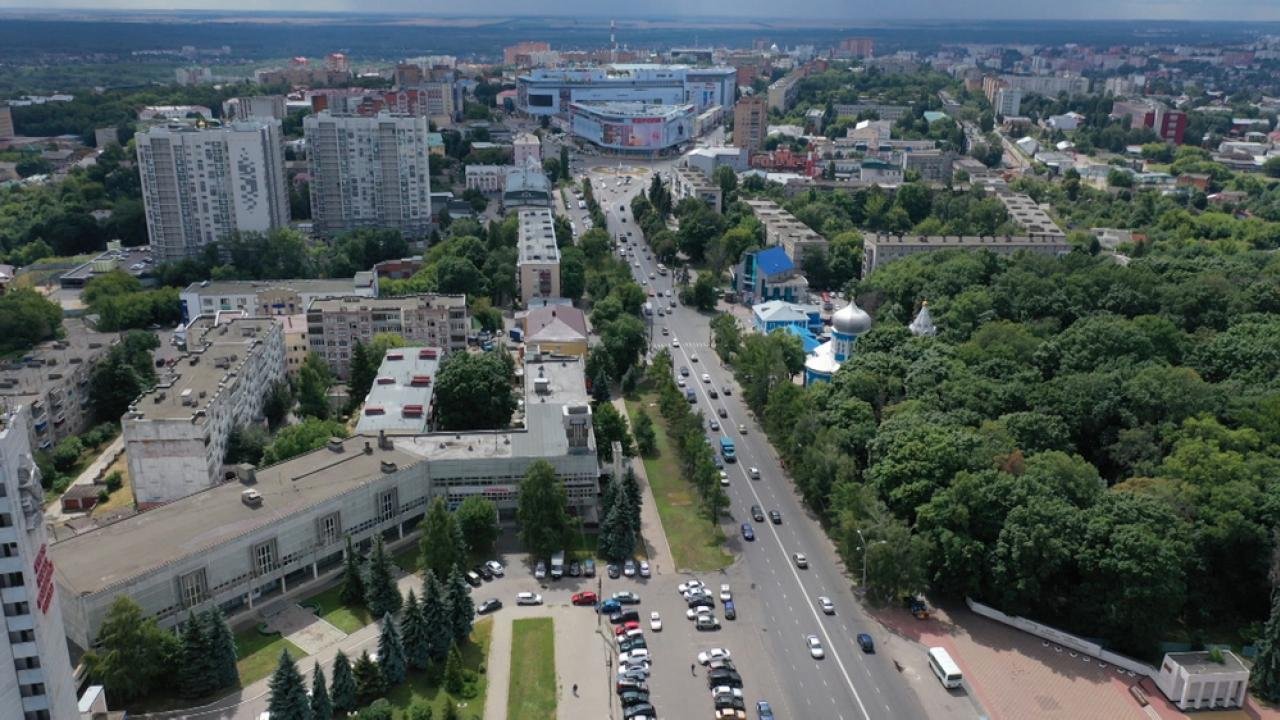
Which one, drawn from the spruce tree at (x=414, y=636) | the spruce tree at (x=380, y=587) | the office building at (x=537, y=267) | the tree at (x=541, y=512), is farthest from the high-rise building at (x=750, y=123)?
the spruce tree at (x=414, y=636)

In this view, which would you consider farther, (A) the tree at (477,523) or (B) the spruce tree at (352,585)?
(A) the tree at (477,523)

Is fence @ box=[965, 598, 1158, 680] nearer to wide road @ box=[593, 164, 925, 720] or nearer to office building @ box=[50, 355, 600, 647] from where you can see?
wide road @ box=[593, 164, 925, 720]

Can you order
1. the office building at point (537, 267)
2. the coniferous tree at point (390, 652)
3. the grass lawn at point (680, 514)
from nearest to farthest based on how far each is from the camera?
1. the coniferous tree at point (390, 652)
2. the grass lawn at point (680, 514)
3. the office building at point (537, 267)

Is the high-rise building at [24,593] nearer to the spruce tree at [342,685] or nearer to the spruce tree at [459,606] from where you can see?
the spruce tree at [342,685]

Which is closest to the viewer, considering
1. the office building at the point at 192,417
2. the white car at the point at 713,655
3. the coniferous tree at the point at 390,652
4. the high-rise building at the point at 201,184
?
the coniferous tree at the point at 390,652

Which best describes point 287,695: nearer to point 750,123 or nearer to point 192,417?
point 192,417

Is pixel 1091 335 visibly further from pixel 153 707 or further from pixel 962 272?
pixel 153 707
